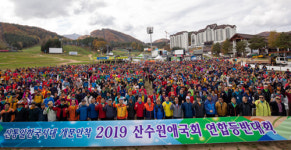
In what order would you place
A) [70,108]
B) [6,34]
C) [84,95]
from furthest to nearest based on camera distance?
1. [6,34]
2. [84,95]
3. [70,108]

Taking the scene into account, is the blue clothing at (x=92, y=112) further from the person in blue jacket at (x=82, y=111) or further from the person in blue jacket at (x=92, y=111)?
the person in blue jacket at (x=82, y=111)

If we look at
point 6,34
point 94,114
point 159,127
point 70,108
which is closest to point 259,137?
point 159,127

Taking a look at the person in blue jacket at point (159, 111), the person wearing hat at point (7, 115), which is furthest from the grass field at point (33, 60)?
the person in blue jacket at point (159, 111)

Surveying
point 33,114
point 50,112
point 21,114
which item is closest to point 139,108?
point 50,112

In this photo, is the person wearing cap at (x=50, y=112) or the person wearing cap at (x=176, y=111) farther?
the person wearing cap at (x=176, y=111)

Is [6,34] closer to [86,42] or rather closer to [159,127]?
[86,42]

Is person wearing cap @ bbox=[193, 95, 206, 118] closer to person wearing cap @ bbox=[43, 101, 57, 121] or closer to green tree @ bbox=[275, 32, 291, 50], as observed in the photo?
person wearing cap @ bbox=[43, 101, 57, 121]

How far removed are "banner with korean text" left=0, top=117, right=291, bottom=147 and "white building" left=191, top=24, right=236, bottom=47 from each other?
120 meters

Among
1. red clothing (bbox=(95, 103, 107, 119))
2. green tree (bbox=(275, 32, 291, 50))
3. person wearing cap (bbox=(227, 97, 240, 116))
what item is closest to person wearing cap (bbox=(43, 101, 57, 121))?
red clothing (bbox=(95, 103, 107, 119))

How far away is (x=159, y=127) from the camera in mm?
5293

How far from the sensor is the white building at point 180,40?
158 m

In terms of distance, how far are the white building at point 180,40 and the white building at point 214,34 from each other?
1130cm

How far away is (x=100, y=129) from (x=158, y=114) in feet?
7.47

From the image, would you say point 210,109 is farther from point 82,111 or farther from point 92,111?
point 82,111
